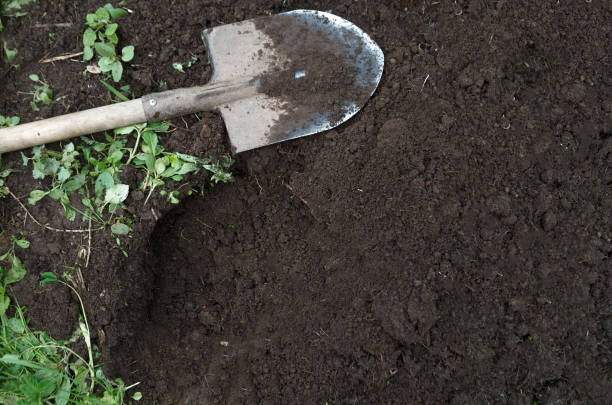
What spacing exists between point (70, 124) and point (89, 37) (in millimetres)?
479

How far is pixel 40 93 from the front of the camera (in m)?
2.19

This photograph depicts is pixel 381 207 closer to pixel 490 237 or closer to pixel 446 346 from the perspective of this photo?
pixel 490 237

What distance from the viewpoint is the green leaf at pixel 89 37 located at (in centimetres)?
217

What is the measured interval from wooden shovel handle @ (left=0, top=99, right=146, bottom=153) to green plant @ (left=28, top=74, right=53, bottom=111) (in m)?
0.17

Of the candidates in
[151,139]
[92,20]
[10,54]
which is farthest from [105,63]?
[10,54]

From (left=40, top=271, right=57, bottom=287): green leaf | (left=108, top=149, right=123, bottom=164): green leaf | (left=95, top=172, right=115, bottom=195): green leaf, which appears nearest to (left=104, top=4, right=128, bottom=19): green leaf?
(left=108, top=149, right=123, bottom=164): green leaf

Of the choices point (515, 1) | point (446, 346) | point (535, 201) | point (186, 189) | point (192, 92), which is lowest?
point (446, 346)

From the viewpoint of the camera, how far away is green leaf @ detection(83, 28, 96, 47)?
85.6 inches

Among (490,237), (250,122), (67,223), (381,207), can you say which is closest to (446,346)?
(490,237)

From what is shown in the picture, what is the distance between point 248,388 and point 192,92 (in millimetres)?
1414

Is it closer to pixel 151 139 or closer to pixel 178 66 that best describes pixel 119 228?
pixel 151 139

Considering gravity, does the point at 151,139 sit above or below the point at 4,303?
above

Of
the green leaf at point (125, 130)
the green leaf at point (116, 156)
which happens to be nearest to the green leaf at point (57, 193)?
the green leaf at point (116, 156)

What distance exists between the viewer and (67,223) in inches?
83.0
